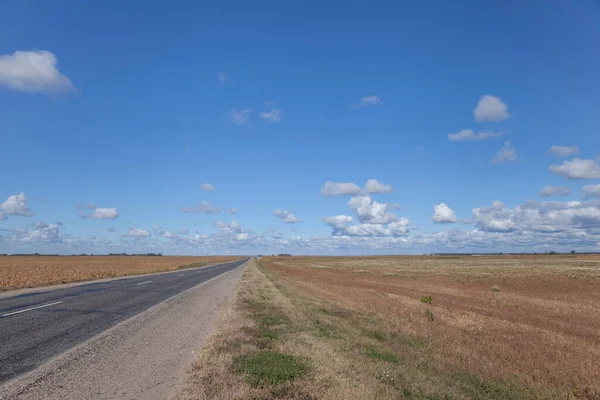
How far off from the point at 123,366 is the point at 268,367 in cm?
299

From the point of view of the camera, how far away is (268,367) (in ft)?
26.2

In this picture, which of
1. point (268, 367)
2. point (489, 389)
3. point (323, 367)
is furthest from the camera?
point (489, 389)

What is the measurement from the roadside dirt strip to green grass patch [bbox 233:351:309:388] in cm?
118

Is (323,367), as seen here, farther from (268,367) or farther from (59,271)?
(59,271)

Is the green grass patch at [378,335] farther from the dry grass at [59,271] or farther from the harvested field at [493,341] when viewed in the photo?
the dry grass at [59,271]

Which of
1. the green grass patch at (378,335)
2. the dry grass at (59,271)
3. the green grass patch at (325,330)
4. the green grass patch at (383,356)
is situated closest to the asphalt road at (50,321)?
the green grass patch at (325,330)

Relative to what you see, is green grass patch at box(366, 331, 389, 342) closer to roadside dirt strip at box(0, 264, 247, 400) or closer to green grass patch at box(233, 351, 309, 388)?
roadside dirt strip at box(0, 264, 247, 400)

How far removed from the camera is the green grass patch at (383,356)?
1025 cm

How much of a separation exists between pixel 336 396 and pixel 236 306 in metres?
11.4

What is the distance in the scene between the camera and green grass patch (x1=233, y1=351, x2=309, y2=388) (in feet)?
24.1

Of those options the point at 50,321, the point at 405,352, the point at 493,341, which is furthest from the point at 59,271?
the point at 493,341

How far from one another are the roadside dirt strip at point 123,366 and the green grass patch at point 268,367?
1.18m

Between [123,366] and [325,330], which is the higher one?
[123,366]

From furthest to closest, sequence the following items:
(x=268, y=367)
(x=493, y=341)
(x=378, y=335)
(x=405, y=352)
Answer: (x=378, y=335) < (x=493, y=341) < (x=405, y=352) < (x=268, y=367)
